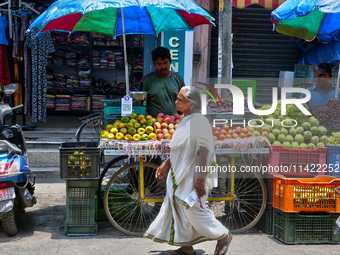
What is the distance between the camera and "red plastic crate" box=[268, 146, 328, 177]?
495 centimetres

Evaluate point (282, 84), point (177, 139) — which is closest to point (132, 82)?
point (282, 84)

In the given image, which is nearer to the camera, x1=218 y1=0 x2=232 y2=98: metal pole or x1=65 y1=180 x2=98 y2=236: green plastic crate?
x1=65 y1=180 x2=98 y2=236: green plastic crate

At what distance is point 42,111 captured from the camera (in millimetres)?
8898

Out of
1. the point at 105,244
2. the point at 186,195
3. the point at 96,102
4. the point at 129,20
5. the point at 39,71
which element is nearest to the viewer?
the point at 186,195

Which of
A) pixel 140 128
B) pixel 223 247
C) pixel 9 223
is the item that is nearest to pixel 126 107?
pixel 140 128

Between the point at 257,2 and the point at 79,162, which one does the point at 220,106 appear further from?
the point at 257,2

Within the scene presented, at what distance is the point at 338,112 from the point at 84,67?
22.1 ft

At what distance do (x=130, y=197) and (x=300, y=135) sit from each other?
2354 mm

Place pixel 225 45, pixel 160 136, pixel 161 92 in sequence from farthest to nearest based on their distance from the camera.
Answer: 1. pixel 225 45
2. pixel 161 92
3. pixel 160 136

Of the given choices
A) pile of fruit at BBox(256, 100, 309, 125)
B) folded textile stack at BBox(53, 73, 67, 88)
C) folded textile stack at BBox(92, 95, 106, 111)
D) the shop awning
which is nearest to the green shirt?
pile of fruit at BBox(256, 100, 309, 125)

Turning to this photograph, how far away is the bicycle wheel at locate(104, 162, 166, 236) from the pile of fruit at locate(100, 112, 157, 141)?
34cm

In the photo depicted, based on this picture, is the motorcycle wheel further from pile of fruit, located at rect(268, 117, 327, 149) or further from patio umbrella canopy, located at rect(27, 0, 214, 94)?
pile of fruit, located at rect(268, 117, 327, 149)

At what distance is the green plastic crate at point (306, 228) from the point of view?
15.4 ft

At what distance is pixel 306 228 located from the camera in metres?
4.75
